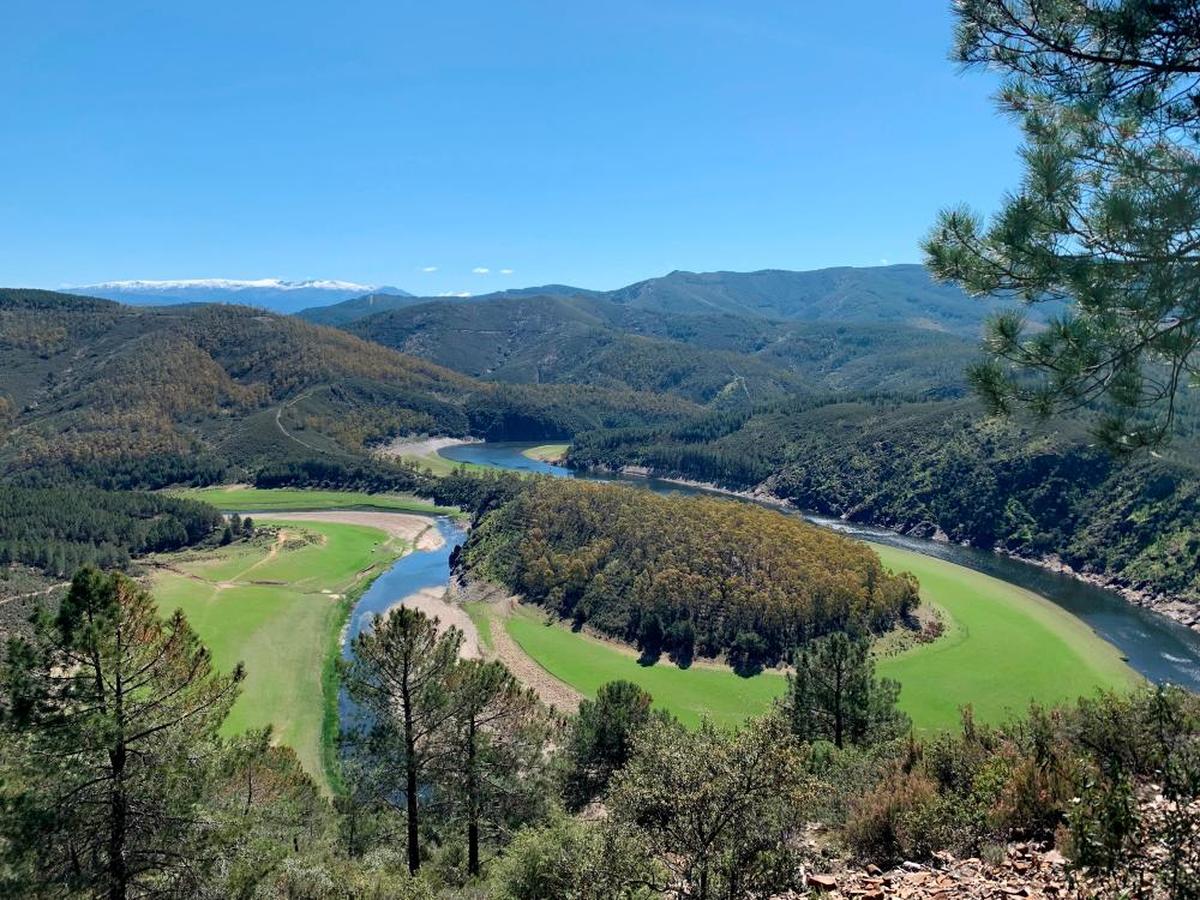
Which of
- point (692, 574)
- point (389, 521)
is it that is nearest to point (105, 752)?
point (692, 574)

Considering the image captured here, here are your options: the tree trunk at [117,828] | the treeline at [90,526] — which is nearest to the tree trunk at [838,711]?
the tree trunk at [117,828]

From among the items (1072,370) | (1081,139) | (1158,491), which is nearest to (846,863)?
(1072,370)

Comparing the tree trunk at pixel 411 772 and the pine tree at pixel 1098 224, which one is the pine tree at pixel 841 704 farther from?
the pine tree at pixel 1098 224

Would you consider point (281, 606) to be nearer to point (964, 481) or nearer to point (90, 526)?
point (90, 526)

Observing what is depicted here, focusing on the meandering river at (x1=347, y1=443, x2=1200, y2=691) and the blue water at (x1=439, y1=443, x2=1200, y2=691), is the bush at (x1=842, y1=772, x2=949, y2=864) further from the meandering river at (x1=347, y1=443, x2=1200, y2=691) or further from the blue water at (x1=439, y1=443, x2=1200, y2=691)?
the meandering river at (x1=347, y1=443, x2=1200, y2=691)

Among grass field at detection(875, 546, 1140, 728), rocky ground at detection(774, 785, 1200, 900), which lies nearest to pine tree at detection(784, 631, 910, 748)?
grass field at detection(875, 546, 1140, 728)
